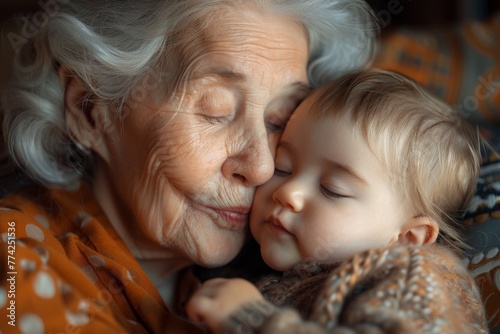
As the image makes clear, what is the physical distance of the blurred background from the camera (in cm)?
312

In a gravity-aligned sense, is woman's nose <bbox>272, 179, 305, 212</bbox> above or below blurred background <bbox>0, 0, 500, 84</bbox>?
above

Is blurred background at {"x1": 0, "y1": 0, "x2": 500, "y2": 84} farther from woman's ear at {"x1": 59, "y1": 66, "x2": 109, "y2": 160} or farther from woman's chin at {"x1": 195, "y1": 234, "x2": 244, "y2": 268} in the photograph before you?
woman's chin at {"x1": 195, "y1": 234, "x2": 244, "y2": 268}

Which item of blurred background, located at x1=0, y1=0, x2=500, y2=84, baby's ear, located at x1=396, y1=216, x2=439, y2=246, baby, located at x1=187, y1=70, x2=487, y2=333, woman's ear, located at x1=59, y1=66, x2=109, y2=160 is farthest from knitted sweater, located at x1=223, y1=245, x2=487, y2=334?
blurred background, located at x1=0, y1=0, x2=500, y2=84

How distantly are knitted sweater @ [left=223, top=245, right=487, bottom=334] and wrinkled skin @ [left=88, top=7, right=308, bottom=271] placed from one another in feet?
1.08

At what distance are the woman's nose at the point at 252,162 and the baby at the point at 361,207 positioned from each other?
5 cm

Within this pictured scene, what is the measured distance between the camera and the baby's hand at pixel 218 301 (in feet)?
3.29

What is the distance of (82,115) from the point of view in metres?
1.52

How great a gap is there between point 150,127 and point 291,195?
16.2 inches

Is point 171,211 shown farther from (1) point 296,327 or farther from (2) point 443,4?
(2) point 443,4

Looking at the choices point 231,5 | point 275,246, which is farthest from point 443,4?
point 275,246

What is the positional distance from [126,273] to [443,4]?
9.12 ft

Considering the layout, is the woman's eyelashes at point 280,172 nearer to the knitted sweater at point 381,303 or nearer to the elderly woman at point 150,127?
the elderly woman at point 150,127

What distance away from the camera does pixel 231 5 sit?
54.4 inches

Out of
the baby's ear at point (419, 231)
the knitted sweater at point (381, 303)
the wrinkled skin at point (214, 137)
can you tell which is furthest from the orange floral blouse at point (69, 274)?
the baby's ear at point (419, 231)
